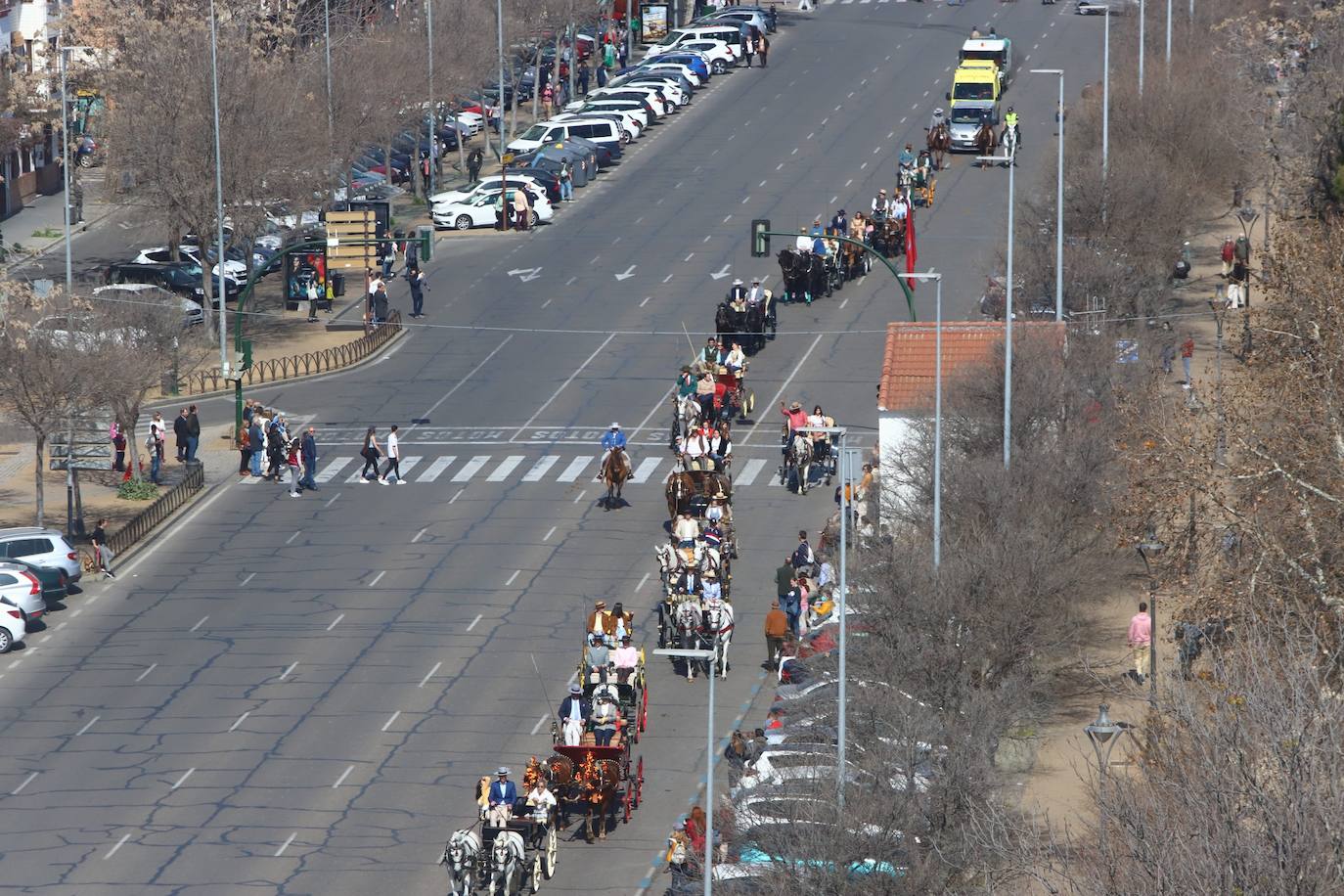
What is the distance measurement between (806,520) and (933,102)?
154ft

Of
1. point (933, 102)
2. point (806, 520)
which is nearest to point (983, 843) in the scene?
point (806, 520)

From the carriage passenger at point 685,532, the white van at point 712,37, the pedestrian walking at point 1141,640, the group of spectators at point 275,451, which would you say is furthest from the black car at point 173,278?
the pedestrian walking at point 1141,640

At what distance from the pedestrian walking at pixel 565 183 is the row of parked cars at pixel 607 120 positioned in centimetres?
16

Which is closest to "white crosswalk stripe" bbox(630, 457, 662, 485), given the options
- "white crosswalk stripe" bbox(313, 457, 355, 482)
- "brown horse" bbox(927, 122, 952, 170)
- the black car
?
"white crosswalk stripe" bbox(313, 457, 355, 482)

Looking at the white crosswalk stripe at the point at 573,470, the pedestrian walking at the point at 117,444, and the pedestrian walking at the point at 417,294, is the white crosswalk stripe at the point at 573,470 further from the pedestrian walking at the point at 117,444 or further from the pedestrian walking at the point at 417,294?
the pedestrian walking at the point at 417,294

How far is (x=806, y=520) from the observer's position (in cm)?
5325

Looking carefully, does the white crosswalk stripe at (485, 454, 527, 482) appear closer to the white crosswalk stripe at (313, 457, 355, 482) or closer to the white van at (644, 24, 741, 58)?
the white crosswalk stripe at (313, 457, 355, 482)

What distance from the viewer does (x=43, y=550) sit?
50.4 m

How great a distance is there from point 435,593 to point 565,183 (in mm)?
37529

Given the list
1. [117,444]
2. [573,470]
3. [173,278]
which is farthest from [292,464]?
[173,278]

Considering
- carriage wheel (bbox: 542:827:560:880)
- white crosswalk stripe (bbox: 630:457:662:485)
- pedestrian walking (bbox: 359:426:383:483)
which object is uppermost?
pedestrian walking (bbox: 359:426:383:483)

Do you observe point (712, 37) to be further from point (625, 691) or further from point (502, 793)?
point (502, 793)

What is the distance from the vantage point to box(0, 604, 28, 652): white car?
155 feet

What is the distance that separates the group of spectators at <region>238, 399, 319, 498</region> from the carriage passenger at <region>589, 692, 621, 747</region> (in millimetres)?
16926
